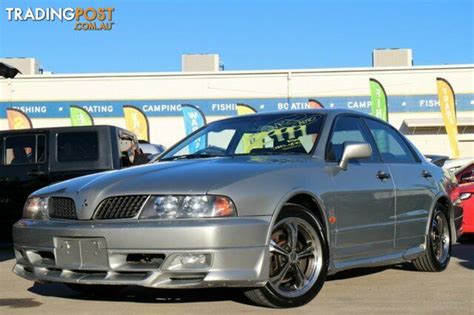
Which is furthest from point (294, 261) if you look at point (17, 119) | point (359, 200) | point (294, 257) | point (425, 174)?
point (17, 119)

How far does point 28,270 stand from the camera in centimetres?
466

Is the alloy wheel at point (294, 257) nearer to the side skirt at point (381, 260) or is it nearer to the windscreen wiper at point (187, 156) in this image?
the side skirt at point (381, 260)

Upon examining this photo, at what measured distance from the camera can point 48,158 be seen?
866cm

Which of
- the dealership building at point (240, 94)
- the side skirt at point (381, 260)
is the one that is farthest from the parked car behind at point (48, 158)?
the dealership building at point (240, 94)

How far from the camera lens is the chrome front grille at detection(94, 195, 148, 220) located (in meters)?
4.17

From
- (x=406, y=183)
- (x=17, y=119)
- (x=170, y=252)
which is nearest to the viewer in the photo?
(x=170, y=252)

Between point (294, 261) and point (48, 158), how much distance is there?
16.9 feet

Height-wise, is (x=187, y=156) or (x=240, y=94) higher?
(x=240, y=94)

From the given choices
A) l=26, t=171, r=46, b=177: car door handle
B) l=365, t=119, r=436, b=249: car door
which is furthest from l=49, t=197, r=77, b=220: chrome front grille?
l=26, t=171, r=46, b=177: car door handle

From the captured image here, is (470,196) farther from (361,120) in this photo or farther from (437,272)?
(361,120)

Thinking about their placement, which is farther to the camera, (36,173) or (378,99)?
(378,99)

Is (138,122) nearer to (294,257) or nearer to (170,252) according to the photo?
(294,257)

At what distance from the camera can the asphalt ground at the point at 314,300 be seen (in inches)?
177

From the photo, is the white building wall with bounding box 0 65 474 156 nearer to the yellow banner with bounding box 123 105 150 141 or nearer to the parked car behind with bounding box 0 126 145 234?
the yellow banner with bounding box 123 105 150 141
